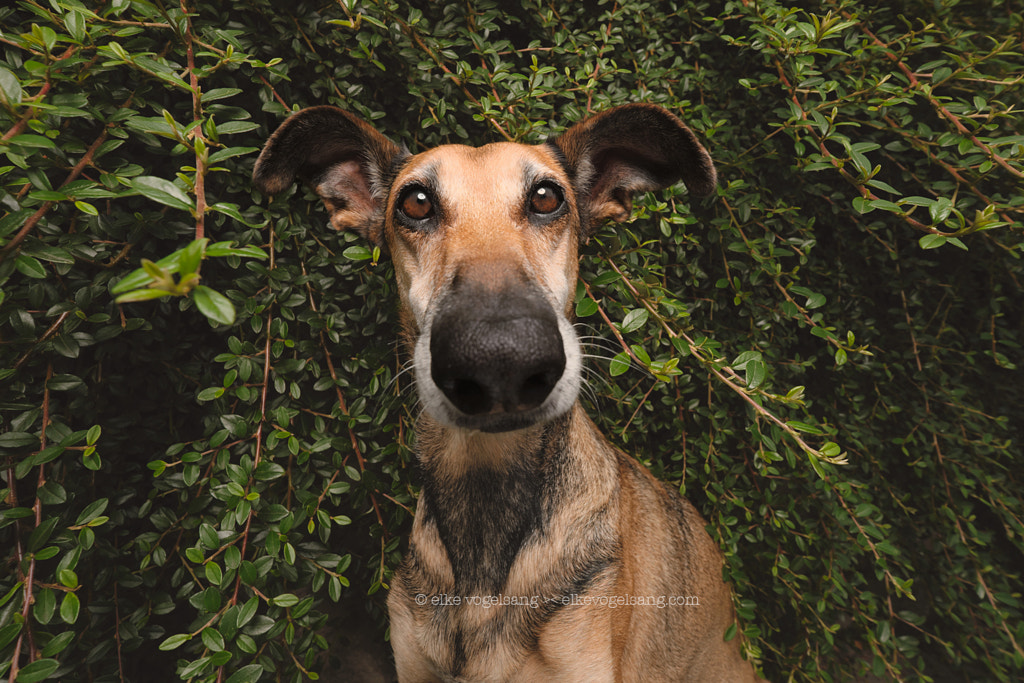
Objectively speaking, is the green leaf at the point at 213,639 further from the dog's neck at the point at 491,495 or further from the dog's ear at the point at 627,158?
the dog's ear at the point at 627,158

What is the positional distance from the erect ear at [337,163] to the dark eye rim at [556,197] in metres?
0.66

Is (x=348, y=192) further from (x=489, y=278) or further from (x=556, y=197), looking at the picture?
(x=489, y=278)

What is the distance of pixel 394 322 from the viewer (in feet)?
7.20

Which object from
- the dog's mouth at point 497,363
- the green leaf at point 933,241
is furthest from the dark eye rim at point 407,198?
the green leaf at point 933,241

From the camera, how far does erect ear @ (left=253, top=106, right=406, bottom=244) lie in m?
1.69

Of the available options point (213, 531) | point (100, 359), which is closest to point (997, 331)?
point (213, 531)

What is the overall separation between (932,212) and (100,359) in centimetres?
293

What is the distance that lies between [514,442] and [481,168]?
1082mm

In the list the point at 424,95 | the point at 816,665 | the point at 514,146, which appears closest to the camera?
the point at 514,146

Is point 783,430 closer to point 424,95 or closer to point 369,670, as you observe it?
point 424,95

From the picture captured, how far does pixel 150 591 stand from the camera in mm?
1768

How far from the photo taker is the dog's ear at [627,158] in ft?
5.81

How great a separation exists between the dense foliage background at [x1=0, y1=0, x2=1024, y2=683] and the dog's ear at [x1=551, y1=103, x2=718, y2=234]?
128 millimetres

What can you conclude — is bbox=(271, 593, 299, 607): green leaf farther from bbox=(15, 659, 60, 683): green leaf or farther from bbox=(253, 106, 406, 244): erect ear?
bbox=(253, 106, 406, 244): erect ear
